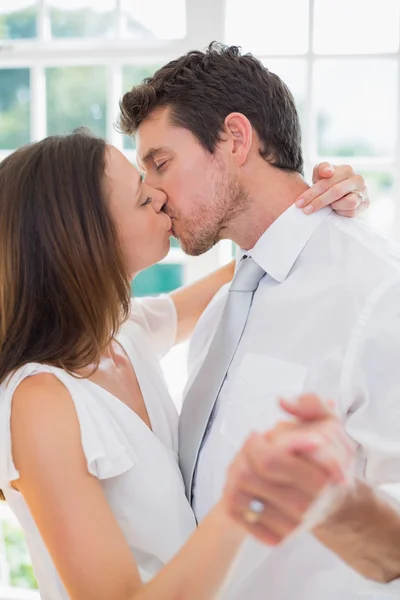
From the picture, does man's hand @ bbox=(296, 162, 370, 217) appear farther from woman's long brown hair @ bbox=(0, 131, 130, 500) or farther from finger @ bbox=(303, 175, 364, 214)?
woman's long brown hair @ bbox=(0, 131, 130, 500)

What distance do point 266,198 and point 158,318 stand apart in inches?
18.3

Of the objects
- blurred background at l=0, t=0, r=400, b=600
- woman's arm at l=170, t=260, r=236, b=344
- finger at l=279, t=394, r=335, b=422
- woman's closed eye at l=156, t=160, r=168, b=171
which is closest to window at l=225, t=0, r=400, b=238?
blurred background at l=0, t=0, r=400, b=600

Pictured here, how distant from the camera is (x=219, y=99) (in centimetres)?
170

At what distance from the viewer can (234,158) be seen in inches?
66.7

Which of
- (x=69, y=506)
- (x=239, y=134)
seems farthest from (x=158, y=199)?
(x=69, y=506)

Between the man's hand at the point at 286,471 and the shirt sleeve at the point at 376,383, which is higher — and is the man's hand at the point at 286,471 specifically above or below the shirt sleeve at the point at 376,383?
above

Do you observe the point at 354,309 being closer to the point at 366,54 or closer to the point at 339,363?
the point at 339,363

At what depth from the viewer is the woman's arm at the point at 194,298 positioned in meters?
1.97

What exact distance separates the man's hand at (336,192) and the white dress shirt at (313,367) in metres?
0.03

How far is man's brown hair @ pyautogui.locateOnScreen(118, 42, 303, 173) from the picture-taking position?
5.57ft

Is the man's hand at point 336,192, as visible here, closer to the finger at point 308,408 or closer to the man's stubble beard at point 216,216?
the man's stubble beard at point 216,216

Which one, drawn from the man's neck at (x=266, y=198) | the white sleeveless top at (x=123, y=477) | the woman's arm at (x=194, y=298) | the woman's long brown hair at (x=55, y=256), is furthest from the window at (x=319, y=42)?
Answer: the white sleeveless top at (x=123, y=477)

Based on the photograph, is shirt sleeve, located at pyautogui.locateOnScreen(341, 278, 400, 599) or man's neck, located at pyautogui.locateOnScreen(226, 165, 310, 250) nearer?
shirt sleeve, located at pyautogui.locateOnScreen(341, 278, 400, 599)

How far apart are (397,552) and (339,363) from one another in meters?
0.43
